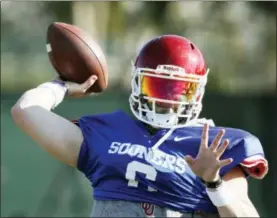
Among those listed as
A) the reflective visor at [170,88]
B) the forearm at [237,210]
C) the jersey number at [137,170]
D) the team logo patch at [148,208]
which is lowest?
the team logo patch at [148,208]

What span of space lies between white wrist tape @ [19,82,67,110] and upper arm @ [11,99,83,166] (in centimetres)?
3

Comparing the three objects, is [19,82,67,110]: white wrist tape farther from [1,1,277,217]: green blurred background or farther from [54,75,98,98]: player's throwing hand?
[1,1,277,217]: green blurred background

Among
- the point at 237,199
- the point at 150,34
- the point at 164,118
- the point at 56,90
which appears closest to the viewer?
the point at 237,199

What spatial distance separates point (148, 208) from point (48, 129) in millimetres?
464

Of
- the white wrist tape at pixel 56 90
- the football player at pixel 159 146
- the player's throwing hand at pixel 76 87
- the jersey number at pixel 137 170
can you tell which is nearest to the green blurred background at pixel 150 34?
the player's throwing hand at pixel 76 87

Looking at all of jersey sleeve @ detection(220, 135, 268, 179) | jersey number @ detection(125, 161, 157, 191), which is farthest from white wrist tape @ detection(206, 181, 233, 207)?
jersey number @ detection(125, 161, 157, 191)

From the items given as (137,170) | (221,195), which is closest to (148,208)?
(137,170)

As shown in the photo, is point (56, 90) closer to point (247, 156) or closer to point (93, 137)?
point (93, 137)

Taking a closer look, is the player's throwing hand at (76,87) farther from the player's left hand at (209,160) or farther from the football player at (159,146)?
the player's left hand at (209,160)

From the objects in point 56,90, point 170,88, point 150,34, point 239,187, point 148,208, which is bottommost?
point 150,34

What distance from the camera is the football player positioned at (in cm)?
328

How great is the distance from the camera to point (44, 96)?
3.60 meters

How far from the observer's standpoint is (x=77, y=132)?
3.50 m

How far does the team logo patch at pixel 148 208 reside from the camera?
11.0ft
